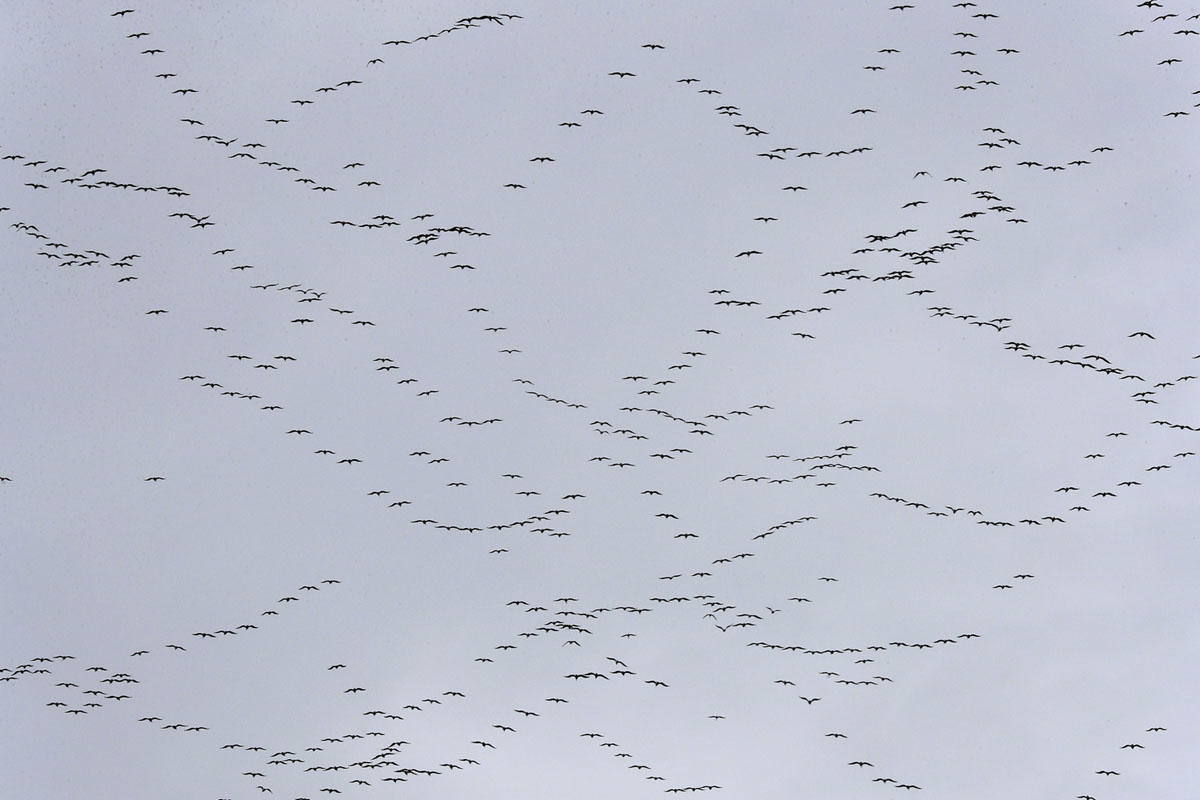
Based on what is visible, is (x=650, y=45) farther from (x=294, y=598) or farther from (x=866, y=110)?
(x=294, y=598)

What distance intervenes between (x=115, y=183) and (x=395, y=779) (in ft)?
171

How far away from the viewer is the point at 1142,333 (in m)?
112

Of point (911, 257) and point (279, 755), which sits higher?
point (911, 257)

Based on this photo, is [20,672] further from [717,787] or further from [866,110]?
[866,110]

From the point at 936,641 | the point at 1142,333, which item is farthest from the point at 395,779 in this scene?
the point at 1142,333

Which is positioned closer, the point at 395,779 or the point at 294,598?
the point at 294,598

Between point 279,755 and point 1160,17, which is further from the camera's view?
point 279,755

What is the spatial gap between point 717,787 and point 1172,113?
78954 millimetres

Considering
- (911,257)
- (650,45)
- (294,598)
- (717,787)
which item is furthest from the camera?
(717,787)

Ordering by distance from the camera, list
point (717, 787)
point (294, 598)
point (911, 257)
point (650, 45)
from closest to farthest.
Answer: point (650, 45) < point (911, 257) < point (294, 598) < point (717, 787)

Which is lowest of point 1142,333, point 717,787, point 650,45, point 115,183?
point 717,787

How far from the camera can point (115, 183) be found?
358 feet

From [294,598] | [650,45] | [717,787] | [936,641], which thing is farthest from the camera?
[717,787]

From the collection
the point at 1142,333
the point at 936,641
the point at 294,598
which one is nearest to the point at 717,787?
the point at 936,641
